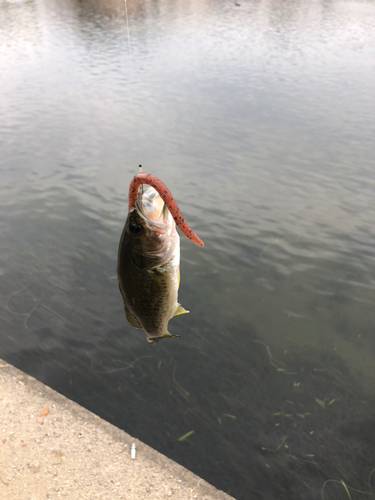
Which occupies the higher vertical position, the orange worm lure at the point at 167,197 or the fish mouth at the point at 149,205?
the orange worm lure at the point at 167,197

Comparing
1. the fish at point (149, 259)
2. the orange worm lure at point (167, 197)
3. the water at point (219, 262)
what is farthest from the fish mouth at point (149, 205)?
the water at point (219, 262)

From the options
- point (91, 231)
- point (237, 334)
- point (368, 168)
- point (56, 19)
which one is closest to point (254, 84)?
point (368, 168)

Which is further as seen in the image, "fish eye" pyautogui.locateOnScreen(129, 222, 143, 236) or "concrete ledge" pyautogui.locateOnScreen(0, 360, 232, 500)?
"concrete ledge" pyautogui.locateOnScreen(0, 360, 232, 500)

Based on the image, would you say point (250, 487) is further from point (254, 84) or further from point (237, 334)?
point (254, 84)

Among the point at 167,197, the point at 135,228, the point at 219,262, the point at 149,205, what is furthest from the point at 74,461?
the point at 219,262

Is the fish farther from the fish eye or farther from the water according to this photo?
the water

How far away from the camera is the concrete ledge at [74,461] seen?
4.24 meters

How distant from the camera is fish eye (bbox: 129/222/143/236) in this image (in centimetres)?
235

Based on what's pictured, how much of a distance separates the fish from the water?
325 centimetres

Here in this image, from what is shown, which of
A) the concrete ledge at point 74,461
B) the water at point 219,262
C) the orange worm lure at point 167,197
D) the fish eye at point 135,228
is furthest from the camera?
the water at point 219,262

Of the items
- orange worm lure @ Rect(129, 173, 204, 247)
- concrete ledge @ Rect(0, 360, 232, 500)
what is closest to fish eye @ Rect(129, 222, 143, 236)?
orange worm lure @ Rect(129, 173, 204, 247)

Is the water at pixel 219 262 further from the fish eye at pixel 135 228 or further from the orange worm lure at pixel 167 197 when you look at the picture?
the orange worm lure at pixel 167 197

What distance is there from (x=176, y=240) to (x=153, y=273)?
0.27 m

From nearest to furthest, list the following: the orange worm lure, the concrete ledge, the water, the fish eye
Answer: the orange worm lure
the fish eye
the concrete ledge
the water
